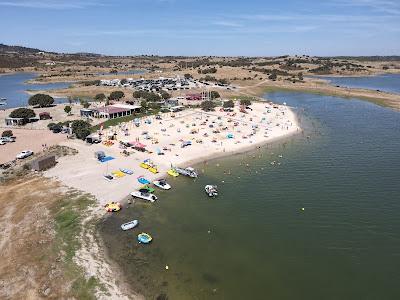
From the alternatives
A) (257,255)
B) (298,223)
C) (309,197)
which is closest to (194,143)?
(309,197)

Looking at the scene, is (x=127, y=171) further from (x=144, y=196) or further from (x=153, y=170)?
(x=144, y=196)

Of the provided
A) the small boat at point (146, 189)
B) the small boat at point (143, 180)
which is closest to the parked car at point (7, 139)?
the small boat at point (143, 180)

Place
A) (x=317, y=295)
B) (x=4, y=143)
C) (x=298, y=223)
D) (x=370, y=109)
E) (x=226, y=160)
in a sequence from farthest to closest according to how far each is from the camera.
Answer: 1. (x=370, y=109)
2. (x=4, y=143)
3. (x=226, y=160)
4. (x=298, y=223)
5. (x=317, y=295)

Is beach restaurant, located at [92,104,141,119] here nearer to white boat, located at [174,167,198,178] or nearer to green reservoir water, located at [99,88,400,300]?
green reservoir water, located at [99,88,400,300]

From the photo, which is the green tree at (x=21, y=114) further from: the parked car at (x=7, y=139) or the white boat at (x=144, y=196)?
the white boat at (x=144, y=196)

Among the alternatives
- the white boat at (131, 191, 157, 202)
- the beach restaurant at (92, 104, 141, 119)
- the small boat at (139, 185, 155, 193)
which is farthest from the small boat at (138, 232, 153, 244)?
the beach restaurant at (92, 104, 141, 119)

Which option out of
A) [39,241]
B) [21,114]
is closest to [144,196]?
[39,241]

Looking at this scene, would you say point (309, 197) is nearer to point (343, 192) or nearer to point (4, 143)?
point (343, 192)
